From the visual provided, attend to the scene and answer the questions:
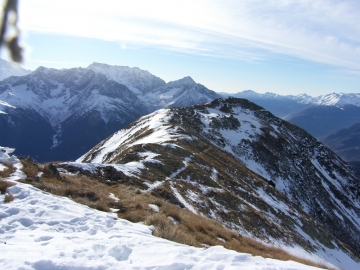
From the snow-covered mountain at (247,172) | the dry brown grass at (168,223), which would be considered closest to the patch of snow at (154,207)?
the dry brown grass at (168,223)

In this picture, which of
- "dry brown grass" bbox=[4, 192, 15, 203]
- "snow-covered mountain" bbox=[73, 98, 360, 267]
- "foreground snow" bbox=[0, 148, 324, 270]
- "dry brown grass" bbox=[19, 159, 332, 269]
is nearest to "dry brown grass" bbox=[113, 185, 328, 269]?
"dry brown grass" bbox=[19, 159, 332, 269]

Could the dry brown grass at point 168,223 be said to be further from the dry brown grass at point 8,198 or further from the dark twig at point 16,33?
the dark twig at point 16,33

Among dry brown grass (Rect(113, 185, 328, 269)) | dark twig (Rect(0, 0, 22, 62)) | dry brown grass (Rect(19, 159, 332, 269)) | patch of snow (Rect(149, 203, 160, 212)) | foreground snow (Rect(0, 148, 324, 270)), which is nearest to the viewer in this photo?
dark twig (Rect(0, 0, 22, 62))

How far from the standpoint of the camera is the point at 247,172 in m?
48.9

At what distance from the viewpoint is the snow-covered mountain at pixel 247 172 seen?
27484mm

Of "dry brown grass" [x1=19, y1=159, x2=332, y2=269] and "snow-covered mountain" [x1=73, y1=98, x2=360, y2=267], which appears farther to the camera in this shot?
"snow-covered mountain" [x1=73, y1=98, x2=360, y2=267]

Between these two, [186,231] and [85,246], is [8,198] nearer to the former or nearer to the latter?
[85,246]

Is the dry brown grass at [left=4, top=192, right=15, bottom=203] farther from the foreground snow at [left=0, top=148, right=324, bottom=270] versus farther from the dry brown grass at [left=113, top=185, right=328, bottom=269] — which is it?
the dry brown grass at [left=113, top=185, right=328, bottom=269]

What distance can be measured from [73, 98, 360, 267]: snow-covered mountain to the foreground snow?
43.1 ft

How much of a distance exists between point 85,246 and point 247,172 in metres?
44.6

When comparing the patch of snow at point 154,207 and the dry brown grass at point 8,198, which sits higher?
the dry brown grass at point 8,198

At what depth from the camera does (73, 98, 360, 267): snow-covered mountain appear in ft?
90.2

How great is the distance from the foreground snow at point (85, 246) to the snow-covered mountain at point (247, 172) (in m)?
13.1

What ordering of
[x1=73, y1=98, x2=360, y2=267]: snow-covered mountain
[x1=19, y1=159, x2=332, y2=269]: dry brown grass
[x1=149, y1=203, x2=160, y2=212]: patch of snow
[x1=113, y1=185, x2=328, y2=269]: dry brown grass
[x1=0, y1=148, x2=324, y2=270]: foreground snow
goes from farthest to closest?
[x1=73, y1=98, x2=360, y2=267]: snow-covered mountain → [x1=149, y1=203, x2=160, y2=212]: patch of snow → [x1=19, y1=159, x2=332, y2=269]: dry brown grass → [x1=113, y1=185, x2=328, y2=269]: dry brown grass → [x1=0, y1=148, x2=324, y2=270]: foreground snow
